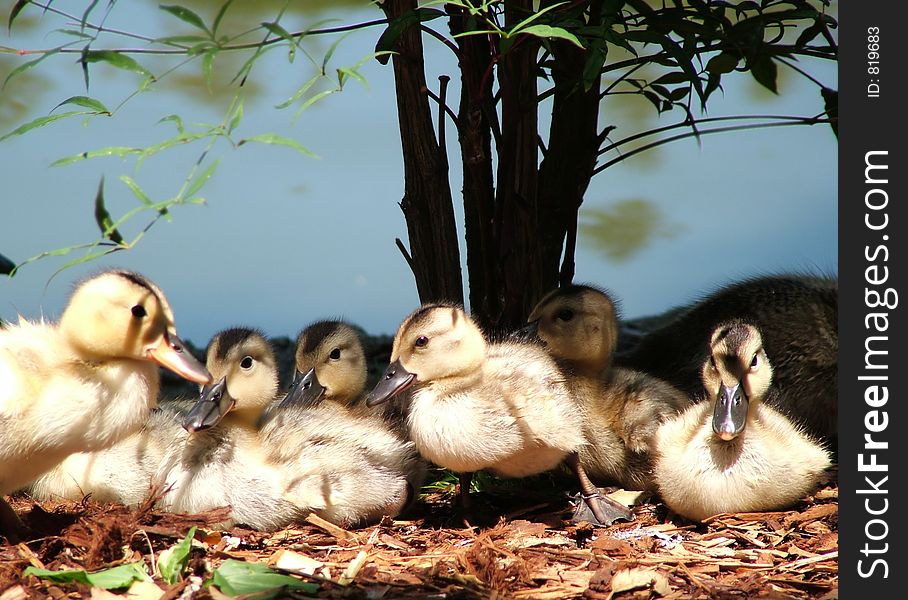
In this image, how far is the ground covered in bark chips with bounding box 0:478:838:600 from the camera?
271 cm

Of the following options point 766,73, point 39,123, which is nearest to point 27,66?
point 39,123

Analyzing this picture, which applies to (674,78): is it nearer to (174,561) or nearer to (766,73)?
(766,73)

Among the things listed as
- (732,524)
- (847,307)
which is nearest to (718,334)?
(847,307)

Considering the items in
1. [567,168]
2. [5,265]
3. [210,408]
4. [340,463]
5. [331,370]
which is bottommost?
[340,463]

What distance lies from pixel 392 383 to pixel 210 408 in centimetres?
62

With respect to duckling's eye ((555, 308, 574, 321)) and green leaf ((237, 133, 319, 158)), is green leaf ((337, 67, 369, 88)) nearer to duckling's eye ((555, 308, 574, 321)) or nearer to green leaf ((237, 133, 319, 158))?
green leaf ((237, 133, 319, 158))

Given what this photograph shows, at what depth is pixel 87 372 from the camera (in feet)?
9.45

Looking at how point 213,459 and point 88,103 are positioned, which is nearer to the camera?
point 88,103

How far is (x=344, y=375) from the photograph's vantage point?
12.3ft

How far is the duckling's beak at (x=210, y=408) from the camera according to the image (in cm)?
322

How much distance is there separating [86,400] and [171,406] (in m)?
0.98

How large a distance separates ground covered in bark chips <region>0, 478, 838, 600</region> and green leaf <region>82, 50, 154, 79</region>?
1.38 metres

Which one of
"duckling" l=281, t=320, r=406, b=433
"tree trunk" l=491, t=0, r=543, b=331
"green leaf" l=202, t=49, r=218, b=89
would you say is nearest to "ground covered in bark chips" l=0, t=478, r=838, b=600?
"duckling" l=281, t=320, r=406, b=433

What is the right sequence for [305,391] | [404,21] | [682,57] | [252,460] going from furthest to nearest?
[305,391] → [252,460] → [682,57] → [404,21]
